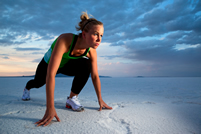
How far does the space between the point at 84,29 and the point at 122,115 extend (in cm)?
92

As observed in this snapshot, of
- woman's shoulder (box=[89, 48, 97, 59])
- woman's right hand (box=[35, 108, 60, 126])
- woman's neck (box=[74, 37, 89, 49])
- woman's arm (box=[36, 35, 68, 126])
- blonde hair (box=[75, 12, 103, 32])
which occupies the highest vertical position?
blonde hair (box=[75, 12, 103, 32])

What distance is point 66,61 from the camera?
1920 mm

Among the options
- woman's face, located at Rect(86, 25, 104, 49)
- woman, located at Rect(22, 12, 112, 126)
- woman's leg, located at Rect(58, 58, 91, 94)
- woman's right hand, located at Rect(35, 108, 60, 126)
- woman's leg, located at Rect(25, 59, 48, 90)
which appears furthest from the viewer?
woman's leg, located at Rect(25, 59, 48, 90)

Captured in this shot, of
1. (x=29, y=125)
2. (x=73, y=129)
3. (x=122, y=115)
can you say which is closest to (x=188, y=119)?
(x=122, y=115)

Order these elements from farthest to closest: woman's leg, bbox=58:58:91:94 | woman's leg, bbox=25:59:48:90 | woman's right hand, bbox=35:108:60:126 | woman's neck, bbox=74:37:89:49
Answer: woman's leg, bbox=25:59:48:90 → woman's leg, bbox=58:58:91:94 → woman's neck, bbox=74:37:89:49 → woman's right hand, bbox=35:108:60:126

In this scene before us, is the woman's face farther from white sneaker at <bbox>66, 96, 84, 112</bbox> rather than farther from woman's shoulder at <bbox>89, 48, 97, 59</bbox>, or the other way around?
white sneaker at <bbox>66, 96, 84, 112</bbox>

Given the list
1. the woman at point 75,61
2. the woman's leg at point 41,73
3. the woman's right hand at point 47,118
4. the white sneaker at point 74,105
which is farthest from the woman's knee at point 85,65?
the woman's right hand at point 47,118

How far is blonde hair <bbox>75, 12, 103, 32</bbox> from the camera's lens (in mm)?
1435

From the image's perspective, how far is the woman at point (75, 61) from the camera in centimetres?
128

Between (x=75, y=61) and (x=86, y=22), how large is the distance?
0.58 m

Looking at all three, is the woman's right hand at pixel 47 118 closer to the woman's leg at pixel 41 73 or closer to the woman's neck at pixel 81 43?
the woman's neck at pixel 81 43

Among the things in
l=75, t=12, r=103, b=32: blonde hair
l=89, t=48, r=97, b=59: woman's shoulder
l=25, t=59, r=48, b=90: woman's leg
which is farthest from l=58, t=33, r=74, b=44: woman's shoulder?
l=25, t=59, r=48, b=90: woman's leg

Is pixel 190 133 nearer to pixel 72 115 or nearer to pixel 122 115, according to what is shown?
pixel 122 115

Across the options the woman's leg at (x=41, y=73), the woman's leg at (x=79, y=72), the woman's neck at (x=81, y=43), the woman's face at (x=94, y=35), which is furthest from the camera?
the woman's leg at (x=41, y=73)
